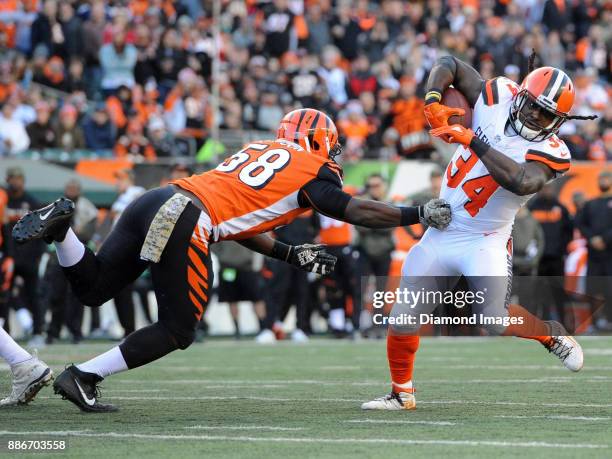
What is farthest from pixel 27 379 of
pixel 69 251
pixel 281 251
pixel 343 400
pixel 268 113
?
pixel 268 113

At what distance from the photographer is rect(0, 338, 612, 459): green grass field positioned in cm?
502

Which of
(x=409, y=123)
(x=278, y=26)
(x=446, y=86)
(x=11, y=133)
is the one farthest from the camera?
(x=278, y=26)

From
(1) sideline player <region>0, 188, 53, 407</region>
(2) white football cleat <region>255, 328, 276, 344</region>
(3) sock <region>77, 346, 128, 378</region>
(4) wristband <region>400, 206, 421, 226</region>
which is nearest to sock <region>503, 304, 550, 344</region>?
(4) wristband <region>400, 206, 421, 226</region>

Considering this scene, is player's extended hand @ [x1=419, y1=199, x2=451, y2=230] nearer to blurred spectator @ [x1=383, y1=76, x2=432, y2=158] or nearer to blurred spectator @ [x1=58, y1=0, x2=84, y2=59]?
blurred spectator @ [x1=383, y1=76, x2=432, y2=158]

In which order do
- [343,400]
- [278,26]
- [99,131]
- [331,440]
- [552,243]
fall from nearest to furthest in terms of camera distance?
[331,440] → [343,400] → [552,243] → [99,131] → [278,26]

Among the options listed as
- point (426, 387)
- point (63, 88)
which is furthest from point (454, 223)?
point (63, 88)

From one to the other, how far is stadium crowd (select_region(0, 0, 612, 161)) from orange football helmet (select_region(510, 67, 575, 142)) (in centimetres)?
850

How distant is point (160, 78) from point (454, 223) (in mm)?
→ 11390

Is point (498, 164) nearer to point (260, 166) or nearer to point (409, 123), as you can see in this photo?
point (260, 166)

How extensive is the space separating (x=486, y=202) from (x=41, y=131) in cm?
970

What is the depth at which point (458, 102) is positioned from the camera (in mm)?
6852

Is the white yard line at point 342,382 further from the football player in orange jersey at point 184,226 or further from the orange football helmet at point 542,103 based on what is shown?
the orange football helmet at point 542,103

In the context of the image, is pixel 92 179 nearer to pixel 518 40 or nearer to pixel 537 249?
pixel 537 249

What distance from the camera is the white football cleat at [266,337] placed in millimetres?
13102
